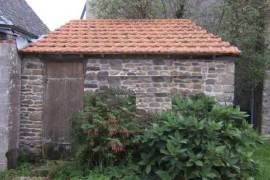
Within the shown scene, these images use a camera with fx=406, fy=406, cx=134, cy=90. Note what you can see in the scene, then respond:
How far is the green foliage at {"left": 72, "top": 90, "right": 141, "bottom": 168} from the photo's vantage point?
8.40 meters

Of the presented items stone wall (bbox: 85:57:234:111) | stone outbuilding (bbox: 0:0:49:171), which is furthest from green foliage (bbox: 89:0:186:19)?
stone outbuilding (bbox: 0:0:49:171)

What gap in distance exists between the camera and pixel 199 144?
7539mm

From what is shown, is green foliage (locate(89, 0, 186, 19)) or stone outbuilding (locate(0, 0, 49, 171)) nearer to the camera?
stone outbuilding (locate(0, 0, 49, 171))

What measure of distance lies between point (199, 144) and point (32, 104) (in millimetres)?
4611

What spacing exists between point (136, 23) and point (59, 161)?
456cm

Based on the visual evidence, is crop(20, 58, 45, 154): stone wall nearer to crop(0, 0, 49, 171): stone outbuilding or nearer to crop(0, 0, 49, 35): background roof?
crop(0, 0, 49, 171): stone outbuilding

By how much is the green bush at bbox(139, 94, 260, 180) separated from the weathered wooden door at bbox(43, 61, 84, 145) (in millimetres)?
2614

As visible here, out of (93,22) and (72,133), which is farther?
(93,22)

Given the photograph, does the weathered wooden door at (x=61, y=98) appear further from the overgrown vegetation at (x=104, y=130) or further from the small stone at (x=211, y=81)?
the small stone at (x=211, y=81)

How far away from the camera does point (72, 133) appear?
29.6 ft

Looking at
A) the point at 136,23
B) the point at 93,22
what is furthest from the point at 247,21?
the point at 93,22

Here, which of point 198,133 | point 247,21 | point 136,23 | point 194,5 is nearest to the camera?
point 198,133

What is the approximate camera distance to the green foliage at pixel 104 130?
27.6 ft

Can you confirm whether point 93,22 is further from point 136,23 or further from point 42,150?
point 42,150
